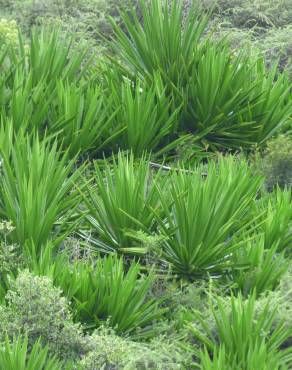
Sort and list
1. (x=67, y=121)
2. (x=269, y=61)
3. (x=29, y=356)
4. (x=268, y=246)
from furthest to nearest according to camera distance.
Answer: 1. (x=269, y=61)
2. (x=67, y=121)
3. (x=268, y=246)
4. (x=29, y=356)

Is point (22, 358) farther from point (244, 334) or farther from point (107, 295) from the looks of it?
point (244, 334)

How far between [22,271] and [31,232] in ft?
2.15

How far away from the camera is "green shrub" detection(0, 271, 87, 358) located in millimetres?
6148

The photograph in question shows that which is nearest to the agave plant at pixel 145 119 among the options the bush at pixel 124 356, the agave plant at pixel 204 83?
the agave plant at pixel 204 83

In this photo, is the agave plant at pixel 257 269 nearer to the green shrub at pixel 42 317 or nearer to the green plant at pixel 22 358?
the green shrub at pixel 42 317

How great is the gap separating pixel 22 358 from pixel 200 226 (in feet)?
6.58

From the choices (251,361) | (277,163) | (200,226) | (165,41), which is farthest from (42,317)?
(165,41)

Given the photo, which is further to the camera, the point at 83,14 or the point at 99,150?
the point at 83,14

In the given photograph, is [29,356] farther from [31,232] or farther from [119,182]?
[119,182]

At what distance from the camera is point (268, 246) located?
7.56 metres

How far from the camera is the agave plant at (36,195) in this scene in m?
7.10

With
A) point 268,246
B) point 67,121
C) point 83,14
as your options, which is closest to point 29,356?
point 268,246

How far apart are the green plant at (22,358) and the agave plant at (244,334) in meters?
0.84

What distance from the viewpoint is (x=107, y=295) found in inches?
255
